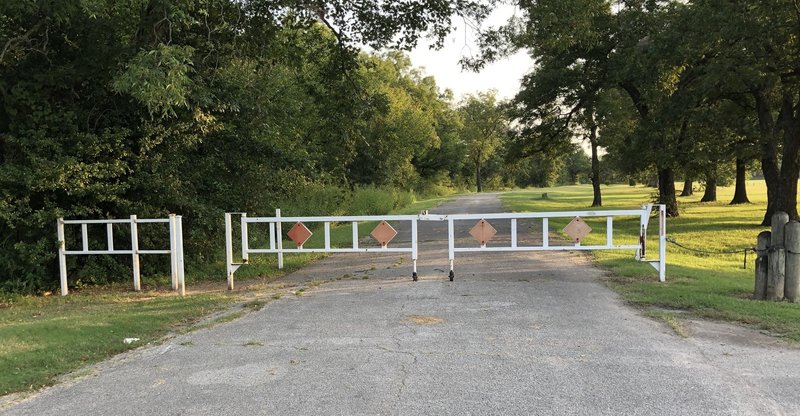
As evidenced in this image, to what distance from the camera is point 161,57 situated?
8398 mm

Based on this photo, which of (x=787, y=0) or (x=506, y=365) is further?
(x=787, y=0)

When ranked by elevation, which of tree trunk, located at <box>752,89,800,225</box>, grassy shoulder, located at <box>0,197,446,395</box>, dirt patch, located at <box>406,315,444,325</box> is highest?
tree trunk, located at <box>752,89,800,225</box>

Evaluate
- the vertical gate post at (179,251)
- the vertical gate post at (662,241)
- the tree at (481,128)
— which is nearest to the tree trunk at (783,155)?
the vertical gate post at (662,241)

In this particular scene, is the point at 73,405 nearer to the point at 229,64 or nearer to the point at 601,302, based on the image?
the point at 601,302

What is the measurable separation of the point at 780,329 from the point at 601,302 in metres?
2.20

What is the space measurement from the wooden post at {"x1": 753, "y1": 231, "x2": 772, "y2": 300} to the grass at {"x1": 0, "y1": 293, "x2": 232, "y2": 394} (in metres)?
7.90

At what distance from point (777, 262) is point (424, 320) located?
5.23 meters

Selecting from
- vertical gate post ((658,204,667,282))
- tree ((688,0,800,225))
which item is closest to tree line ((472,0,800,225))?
tree ((688,0,800,225))

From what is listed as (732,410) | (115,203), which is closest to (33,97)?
(115,203)

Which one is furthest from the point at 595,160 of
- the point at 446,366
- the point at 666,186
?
the point at 446,366

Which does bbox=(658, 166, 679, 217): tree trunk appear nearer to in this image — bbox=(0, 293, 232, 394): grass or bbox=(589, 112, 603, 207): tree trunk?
bbox=(589, 112, 603, 207): tree trunk

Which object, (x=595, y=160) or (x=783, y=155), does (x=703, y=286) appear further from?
(x=595, y=160)

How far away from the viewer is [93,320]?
759 cm

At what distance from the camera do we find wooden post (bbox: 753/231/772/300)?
8188 millimetres
